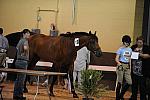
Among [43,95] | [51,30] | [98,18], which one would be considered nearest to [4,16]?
[51,30]

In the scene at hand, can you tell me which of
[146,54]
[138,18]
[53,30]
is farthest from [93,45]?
[138,18]

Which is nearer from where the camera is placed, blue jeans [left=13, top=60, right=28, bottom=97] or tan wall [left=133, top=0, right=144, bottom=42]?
blue jeans [left=13, top=60, right=28, bottom=97]

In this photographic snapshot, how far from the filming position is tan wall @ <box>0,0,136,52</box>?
12.9 meters

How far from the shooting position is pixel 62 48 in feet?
32.3

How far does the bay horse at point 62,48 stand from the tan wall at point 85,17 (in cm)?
318

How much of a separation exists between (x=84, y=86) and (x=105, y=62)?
18.9 feet

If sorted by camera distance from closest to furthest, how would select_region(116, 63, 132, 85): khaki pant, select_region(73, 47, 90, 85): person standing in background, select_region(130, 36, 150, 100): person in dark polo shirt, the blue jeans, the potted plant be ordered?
1. the potted plant
2. select_region(130, 36, 150, 100): person in dark polo shirt
3. the blue jeans
4. select_region(116, 63, 132, 85): khaki pant
5. select_region(73, 47, 90, 85): person standing in background

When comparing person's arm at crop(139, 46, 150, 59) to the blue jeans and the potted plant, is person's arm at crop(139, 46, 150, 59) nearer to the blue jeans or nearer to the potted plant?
the potted plant

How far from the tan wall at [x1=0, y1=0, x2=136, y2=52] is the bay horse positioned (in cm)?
318

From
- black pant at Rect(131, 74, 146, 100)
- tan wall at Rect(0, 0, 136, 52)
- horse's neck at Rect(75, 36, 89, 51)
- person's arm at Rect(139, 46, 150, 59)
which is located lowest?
black pant at Rect(131, 74, 146, 100)

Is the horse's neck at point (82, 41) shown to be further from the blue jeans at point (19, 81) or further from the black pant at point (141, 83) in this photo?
the blue jeans at point (19, 81)

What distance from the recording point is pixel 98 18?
13109mm

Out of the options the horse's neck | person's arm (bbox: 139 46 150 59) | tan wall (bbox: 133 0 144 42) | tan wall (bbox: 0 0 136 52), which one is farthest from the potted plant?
tan wall (bbox: 133 0 144 42)

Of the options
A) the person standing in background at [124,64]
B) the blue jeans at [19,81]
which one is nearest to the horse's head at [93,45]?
the person standing in background at [124,64]
